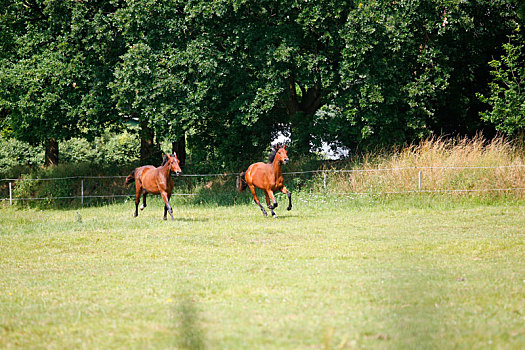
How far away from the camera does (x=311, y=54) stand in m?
22.9

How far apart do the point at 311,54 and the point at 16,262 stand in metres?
14.7

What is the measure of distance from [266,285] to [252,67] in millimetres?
16388

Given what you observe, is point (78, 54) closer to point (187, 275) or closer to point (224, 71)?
point (224, 71)

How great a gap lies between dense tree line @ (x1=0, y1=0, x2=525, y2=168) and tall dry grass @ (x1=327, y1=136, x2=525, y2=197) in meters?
1.38

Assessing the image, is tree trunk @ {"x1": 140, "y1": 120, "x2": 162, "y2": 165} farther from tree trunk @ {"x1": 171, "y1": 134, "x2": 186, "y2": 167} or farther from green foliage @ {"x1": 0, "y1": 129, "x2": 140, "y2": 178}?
green foliage @ {"x1": 0, "y1": 129, "x2": 140, "y2": 178}

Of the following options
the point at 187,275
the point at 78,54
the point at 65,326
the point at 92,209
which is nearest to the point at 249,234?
the point at 187,275

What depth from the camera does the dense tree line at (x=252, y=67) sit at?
22.5 metres

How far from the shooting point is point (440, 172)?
21.2 meters

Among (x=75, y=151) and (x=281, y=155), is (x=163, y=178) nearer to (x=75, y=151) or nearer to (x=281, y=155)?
(x=281, y=155)

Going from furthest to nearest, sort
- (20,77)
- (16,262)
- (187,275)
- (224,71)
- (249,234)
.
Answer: (20,77) → (224,71) → (249,234) → (16,262) → (187,275)

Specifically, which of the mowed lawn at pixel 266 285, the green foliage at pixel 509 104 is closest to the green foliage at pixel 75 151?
the green foliage at pixel 509 104

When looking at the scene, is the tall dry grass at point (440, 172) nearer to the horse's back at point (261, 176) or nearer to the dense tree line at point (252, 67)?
the dense tree line at point (252, 67)

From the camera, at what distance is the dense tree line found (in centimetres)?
2248

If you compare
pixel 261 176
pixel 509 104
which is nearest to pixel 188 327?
pixel 261 176
